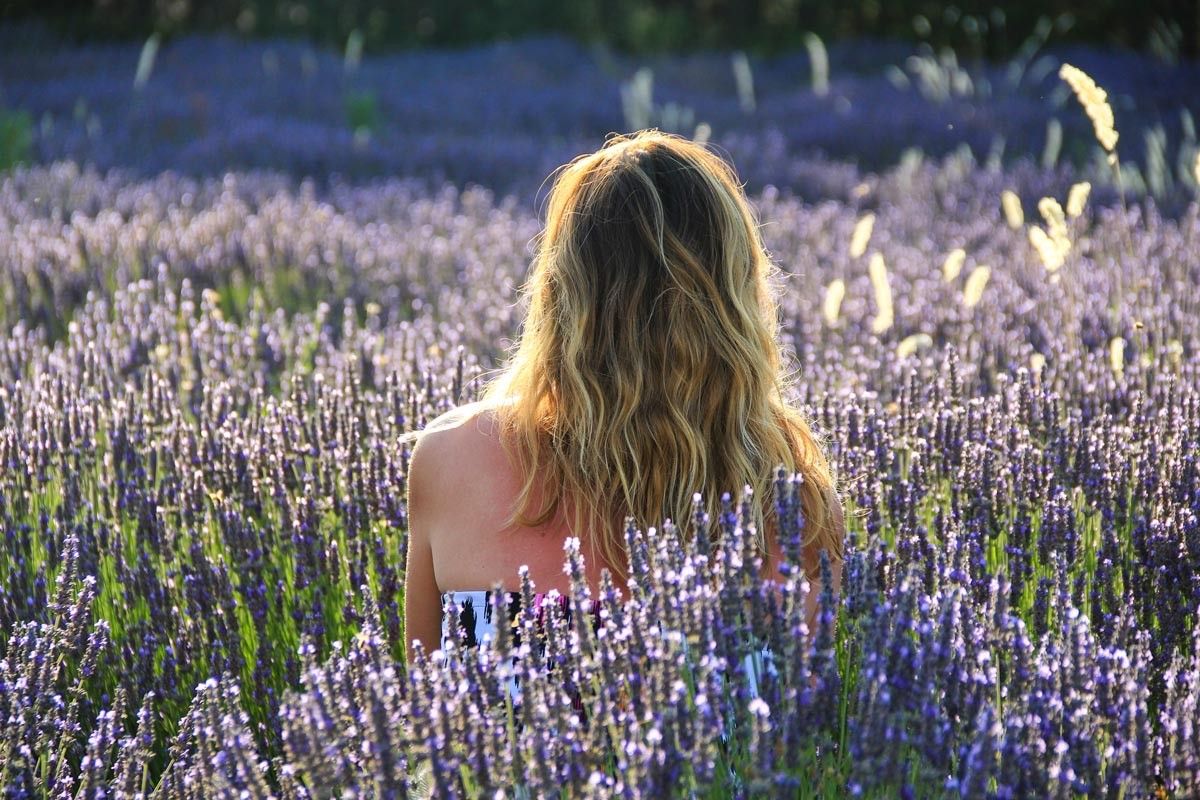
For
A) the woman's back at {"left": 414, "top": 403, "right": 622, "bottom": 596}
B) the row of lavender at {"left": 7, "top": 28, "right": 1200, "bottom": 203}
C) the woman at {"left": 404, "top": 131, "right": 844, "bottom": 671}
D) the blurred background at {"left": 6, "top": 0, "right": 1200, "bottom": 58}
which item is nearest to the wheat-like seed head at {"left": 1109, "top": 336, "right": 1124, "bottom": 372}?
the woman at {"left": 404, "top": 131, "right": 844, "bottom": 671}

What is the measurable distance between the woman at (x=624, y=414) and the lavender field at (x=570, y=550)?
142 mm

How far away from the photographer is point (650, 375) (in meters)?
2.42

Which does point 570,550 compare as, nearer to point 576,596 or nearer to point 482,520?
point 576,596

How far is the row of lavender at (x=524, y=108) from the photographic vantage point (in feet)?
31.2

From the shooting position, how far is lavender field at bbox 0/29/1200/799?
5.79ft

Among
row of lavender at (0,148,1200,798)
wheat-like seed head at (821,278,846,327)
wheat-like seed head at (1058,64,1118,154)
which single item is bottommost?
row of lavender at (0,148,1200,798)

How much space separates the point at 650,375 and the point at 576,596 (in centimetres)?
74

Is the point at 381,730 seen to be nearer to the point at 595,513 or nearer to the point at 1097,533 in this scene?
the point at 595,513

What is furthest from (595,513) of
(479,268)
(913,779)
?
(479,268)

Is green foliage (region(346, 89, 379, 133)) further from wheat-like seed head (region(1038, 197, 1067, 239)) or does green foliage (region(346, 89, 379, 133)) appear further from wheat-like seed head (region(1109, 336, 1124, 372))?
wheat-like seed head (region(1109, 336, 1124, 372))

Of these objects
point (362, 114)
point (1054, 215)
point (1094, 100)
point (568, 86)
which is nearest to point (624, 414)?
point (1054, 215)

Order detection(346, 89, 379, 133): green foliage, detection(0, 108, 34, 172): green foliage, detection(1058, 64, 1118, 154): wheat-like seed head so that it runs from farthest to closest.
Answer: detection(346, 89, 379, 133): green foliage → detection(0, 108, 34, 172): green foliage → detection(1058, 64, 1118, 154): wheat-like seed head

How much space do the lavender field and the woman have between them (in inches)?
5.6

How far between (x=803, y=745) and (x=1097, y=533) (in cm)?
165
